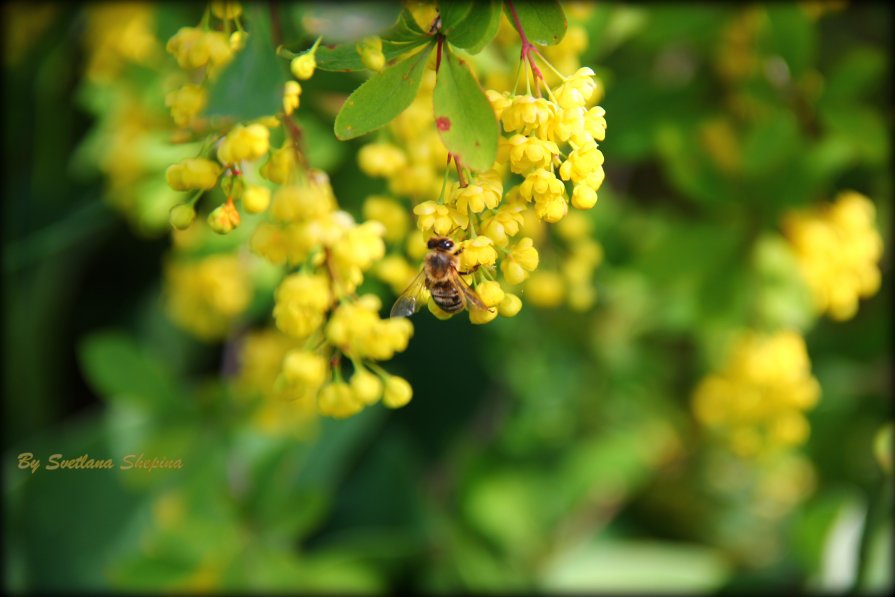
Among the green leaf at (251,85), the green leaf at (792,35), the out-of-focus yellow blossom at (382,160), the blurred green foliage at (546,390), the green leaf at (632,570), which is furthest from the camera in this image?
the green leaf at (632,570)

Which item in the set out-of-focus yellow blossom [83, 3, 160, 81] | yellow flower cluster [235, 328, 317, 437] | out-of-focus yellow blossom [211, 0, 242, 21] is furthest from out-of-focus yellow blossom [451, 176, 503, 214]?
out-of-focus yellow blossom [83, 3, 160, 81]

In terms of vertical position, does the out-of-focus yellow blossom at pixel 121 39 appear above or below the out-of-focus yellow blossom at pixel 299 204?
above

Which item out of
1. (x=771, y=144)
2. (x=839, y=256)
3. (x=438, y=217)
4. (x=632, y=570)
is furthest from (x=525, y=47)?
(x=632, y=570)

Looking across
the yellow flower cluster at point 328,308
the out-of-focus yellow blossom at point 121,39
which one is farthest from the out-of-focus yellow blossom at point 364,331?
the out-of-focus yellow blossom at point 121,39

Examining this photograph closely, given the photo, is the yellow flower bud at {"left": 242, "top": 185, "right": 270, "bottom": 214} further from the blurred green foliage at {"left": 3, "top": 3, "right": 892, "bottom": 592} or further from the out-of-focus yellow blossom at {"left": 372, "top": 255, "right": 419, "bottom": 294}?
the blurred green foliage at {"left": 3, "top": 3, "right": 892, "bottom": 592}

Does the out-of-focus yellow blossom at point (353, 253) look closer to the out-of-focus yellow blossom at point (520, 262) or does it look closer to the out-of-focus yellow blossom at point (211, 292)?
the out-of-focus yellow blossom at point (520, 262)

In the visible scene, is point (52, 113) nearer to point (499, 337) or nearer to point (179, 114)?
point (499, 337)

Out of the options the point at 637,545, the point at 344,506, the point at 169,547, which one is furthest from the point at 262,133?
the point at 637,545
